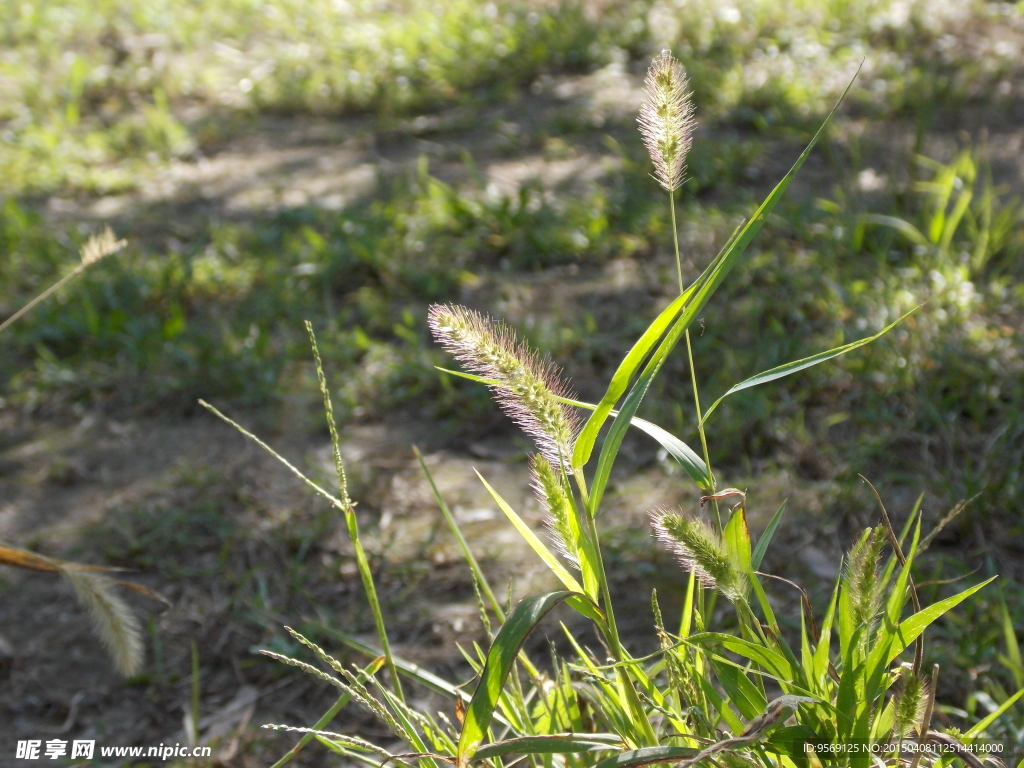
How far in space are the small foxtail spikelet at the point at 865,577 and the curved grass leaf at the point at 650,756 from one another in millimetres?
288

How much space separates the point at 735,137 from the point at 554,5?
225 cm

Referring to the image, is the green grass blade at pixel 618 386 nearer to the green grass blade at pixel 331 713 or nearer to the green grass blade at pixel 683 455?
the green grass blade at pixel 683 455

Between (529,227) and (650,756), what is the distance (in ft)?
9.63

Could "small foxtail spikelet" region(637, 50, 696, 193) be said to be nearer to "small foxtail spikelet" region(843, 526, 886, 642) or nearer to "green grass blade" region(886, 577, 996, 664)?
"small foxtail spikelet" region(843, 526, 886, 642)

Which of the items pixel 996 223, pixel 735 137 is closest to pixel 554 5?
pixel 735 137

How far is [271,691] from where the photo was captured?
220 centimetres

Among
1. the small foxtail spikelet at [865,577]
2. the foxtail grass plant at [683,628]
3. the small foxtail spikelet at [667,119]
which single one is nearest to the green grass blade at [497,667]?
the foxtail grass plant at [683,628]

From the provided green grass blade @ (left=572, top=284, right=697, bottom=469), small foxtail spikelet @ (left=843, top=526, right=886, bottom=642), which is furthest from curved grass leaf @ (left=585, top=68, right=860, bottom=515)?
small foxtail spikelet @ (left=843, top=526, right=886, bottom=642)

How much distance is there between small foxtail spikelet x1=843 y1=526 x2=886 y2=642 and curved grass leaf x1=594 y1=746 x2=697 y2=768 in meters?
0.29

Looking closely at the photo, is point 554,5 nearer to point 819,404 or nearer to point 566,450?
point 819,404

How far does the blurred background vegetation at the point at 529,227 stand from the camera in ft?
8.70

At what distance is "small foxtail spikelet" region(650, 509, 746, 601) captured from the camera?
3.60 feet

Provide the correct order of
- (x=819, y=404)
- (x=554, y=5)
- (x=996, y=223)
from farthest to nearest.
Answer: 1. (x=554, y=5)
2. (x=996, y=223)
3. (x=819, y=404)

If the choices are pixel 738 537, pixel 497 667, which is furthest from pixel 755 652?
pixel 497 667
